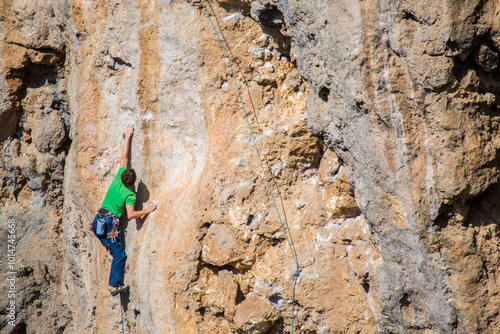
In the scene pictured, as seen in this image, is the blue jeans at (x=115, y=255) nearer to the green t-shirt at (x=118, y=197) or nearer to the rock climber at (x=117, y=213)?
the rock climber at (x=117, y=213)

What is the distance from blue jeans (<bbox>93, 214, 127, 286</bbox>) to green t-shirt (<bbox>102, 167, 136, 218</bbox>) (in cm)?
12

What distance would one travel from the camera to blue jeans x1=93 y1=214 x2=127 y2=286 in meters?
4.12

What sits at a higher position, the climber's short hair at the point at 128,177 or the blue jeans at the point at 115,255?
the climber's short hair at the point at 128,177

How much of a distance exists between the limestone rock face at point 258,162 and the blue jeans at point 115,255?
0.29 feet

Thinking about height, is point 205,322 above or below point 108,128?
below

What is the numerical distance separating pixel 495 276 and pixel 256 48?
2.70 meters

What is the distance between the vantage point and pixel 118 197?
4133 millimetres

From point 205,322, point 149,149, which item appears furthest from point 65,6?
point 205,322

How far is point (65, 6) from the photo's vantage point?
4766 mm

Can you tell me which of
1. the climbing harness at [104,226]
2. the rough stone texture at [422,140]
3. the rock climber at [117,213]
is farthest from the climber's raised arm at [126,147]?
the rough stone texture at [422,140]

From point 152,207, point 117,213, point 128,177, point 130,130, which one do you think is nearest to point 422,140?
point 152,207

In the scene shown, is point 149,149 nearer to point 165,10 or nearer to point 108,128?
point 108,128

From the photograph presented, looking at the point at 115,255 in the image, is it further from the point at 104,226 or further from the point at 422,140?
the point at 422,140

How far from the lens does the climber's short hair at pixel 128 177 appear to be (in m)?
4.08
